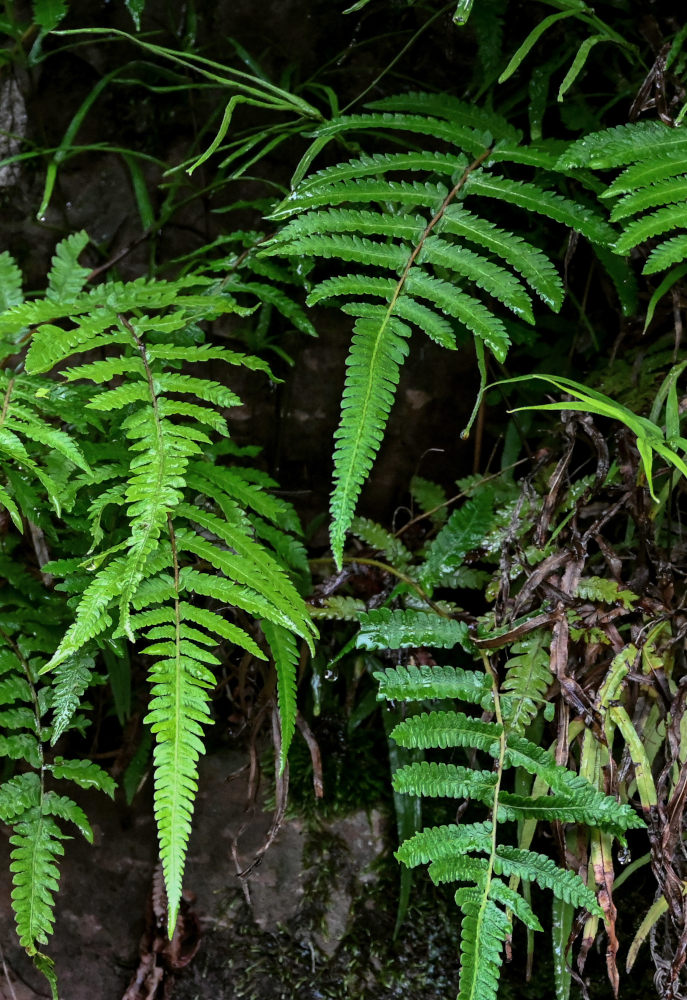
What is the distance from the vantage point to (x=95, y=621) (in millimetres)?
1270

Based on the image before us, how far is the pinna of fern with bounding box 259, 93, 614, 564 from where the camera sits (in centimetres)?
130

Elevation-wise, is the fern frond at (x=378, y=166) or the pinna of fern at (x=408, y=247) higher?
the fern frond at (x=378, y=166)

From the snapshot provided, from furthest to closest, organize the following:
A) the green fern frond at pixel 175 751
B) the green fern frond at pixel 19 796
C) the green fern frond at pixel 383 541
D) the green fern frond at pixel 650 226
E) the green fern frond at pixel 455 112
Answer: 1. the green fern frond at pixel 383 541
2. the green fern frond at pixel 455 112
3. the green fern frond at pixel 19 796
4. the green fern frond at pixel 650 226
5. the green fern frond at pixel 175 751

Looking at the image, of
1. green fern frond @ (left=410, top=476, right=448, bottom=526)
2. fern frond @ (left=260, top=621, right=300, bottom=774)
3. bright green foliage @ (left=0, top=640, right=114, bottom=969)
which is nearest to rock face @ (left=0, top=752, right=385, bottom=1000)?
bright green foliage @ (left=0, top=640, right=114, bottom=969)

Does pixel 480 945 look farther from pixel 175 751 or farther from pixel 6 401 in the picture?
pixel 6 401

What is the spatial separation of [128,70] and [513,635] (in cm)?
174

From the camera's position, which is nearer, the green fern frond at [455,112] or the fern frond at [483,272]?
the fern frond at [483,272]

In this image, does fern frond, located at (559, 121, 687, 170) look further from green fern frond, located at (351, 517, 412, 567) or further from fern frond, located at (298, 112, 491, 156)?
green fern frond, located at (351, 517, 412, 567)

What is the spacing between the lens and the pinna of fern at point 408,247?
4.26 ft

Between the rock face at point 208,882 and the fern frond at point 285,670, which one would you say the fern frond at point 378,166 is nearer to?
the fern frond at point 285,670

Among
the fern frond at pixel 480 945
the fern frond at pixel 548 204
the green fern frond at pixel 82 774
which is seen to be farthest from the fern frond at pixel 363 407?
the green fern frond at pixel 82 774

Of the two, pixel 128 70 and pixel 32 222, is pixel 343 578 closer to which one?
pixel 32 222

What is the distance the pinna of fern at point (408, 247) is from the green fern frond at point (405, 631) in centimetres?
31

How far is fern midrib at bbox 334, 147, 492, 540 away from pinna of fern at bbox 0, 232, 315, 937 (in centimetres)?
22
